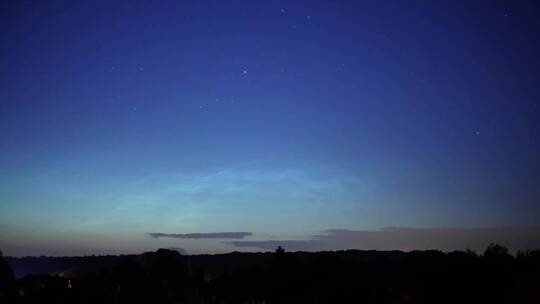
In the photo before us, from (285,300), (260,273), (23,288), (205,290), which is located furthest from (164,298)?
(23,288)

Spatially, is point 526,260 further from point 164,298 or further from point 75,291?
point 75,291

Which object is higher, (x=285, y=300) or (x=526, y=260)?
(x=526, y=260)

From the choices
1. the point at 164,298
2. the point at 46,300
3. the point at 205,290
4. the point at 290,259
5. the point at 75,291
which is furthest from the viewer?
the point at 290,259

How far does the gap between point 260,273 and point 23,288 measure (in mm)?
16091

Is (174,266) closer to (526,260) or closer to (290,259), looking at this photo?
(290,259)

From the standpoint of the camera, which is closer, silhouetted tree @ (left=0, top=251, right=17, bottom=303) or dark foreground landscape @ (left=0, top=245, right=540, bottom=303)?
dark foreground landscape @ (left=0, top=245, right=540, bottom=303)

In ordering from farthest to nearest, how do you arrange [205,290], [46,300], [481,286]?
[205,290]
[46,300]
[481,286]

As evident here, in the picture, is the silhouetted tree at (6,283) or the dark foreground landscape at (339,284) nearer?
the dark foreground landscape at (339,284)

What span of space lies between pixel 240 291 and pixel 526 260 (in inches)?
654

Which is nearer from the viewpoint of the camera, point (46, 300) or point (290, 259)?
point (46, 300)

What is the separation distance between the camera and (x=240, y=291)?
35469mm

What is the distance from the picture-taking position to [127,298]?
2816 cm

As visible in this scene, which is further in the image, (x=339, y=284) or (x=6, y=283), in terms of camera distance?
(x=6, y=283)

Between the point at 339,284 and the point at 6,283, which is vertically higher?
the point at 6,283
